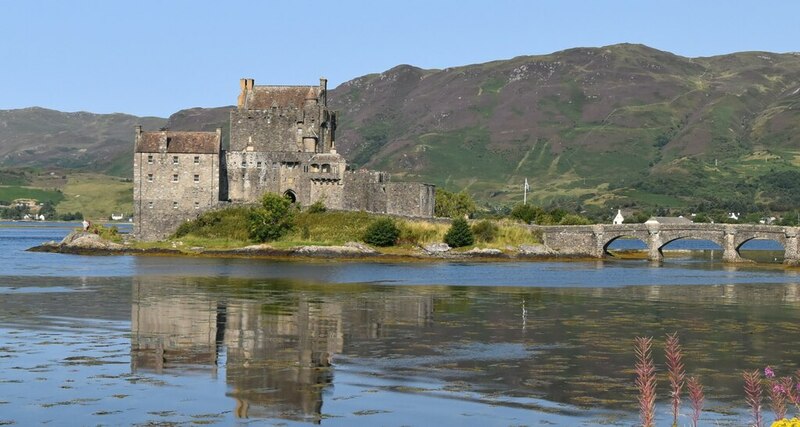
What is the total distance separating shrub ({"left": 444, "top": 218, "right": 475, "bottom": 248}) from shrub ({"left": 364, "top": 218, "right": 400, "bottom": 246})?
447 cm

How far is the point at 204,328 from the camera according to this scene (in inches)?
1529

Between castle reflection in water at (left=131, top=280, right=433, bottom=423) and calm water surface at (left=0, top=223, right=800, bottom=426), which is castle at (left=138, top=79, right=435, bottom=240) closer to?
calm water surface at (left=0, top=223, right=800, bottom=426)

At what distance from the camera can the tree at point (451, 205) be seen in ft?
380

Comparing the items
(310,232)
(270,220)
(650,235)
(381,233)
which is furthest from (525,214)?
(270,220)

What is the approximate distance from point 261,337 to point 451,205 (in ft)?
269

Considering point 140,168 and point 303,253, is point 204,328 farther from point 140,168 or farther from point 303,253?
point 140,168

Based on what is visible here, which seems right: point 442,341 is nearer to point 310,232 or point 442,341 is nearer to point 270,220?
point 310,232

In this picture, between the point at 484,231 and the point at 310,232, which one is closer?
the point at 310,232

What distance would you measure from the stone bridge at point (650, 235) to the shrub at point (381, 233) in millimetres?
14076

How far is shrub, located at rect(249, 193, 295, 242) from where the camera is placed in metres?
95.6

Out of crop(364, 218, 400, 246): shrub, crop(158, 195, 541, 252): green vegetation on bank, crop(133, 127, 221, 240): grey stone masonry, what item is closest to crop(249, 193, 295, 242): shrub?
crop(158, 195, 541, 252): green vegetation on bank

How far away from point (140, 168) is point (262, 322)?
61.1m

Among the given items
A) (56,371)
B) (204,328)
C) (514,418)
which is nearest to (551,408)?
(514,418)

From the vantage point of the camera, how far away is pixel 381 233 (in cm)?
9481
